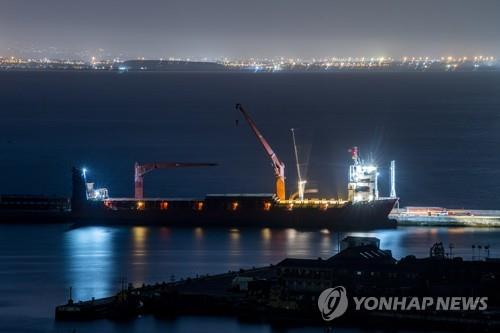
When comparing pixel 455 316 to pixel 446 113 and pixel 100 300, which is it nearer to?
pixel 100 300

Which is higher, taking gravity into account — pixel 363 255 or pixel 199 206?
pixel 199 206

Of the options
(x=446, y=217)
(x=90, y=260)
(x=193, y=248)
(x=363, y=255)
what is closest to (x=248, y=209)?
(x=446, y=217)

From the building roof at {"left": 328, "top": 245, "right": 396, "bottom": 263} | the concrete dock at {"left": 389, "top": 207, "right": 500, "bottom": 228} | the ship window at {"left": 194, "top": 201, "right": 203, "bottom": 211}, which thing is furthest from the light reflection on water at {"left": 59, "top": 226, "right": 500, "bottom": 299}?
the building roof at {"left": 328, "top": 245, "right": 396, "bottom": 263}

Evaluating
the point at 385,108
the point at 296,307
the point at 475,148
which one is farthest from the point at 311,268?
the point at 385,108

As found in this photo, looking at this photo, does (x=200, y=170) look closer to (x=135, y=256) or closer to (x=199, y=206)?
(x=199, y=206)

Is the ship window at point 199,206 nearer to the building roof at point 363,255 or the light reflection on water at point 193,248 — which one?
the light reflection on water at point 193,248

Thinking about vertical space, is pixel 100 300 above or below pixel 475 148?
below

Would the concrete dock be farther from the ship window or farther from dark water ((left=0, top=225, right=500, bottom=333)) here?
the ship window

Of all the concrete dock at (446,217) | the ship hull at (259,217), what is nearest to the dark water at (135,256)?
the concrete dock at (446,217)
